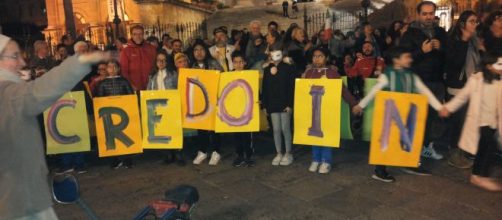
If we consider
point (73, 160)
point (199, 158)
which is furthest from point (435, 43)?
point (73, 160)

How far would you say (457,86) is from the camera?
6.12 metres

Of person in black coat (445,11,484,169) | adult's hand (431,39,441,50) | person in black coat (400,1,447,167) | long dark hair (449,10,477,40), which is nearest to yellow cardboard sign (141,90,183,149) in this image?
person in black coat (400,1,447,167)

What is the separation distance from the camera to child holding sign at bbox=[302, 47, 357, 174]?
597cm

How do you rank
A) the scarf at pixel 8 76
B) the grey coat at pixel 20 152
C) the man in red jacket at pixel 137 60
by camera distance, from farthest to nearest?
the man in red jacket at pixel 137 60 < the scarf at pixel 8 76 < the grey coat at pixel 20 152

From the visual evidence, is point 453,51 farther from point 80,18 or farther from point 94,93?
point 80,18

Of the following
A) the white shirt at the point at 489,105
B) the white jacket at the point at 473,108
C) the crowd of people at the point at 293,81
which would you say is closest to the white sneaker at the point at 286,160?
the crowd of people at the point at 293,81

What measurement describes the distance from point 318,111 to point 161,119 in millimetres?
2281

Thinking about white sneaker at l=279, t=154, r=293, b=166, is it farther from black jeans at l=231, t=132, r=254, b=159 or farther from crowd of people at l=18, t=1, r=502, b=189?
black jeans at l=231, t=132, r=254, b=159

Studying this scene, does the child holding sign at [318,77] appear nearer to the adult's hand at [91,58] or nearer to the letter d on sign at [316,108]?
the letter d on sign at [316,108]

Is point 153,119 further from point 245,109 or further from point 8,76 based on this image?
point 8,76

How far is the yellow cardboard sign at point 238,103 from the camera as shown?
21.0ft

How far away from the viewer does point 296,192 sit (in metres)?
5.32

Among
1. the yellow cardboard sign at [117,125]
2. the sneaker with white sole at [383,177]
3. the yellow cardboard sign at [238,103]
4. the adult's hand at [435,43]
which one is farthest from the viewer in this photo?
the yellow cardboard sign at [117,125]

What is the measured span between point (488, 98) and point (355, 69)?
13.0ft
